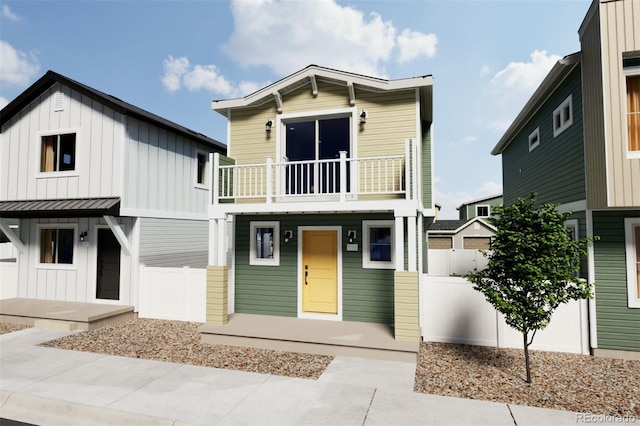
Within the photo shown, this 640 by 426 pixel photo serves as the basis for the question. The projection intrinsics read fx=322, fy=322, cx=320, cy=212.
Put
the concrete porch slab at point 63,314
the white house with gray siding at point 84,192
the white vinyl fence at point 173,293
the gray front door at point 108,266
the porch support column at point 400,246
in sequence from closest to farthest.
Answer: the porch support column at point 400,246 → the concrete porch slab at point 63,314 → the white vinyl fence at point 173,293 → the white house with gray siding at point 84,192 → the gray front door at point 108,266

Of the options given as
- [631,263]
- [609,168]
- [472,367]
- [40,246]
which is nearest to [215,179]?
[472,367]

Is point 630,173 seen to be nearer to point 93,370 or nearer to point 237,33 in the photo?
point 93,370

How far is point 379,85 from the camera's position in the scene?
26.7ft

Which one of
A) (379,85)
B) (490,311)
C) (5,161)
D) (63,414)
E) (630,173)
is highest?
(379,85)

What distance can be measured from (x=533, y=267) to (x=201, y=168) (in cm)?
1170

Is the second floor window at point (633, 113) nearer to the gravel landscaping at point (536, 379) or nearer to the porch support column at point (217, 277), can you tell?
the gravel landscaping at point (536, 379)

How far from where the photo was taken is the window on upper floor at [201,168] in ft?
41.4

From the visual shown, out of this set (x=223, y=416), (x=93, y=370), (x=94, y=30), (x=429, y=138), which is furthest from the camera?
(x=94, y=30)

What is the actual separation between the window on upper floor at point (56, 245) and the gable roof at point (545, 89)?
1449cm

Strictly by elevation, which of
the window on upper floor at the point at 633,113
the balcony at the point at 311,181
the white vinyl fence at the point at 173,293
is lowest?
the white vinyl fence at the point at 173,293

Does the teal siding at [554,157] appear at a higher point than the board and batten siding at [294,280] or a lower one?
higher

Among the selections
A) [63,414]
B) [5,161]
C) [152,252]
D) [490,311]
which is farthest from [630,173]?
[5,161]

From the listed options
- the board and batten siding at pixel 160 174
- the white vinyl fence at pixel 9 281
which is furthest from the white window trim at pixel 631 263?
the white vinyl fence at pixel 9 281

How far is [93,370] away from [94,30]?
13.5 metres
